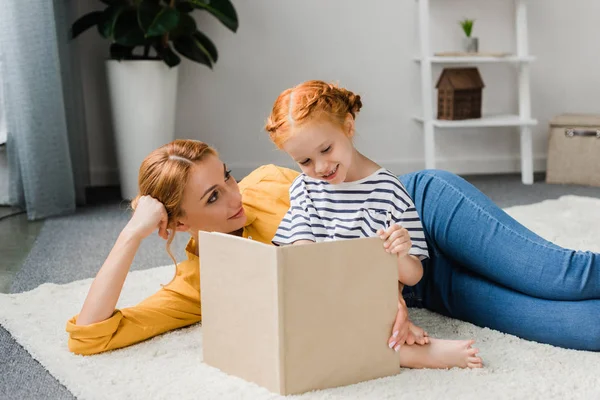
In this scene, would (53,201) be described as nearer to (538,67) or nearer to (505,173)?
(505,173)

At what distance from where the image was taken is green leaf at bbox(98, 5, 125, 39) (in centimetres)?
294

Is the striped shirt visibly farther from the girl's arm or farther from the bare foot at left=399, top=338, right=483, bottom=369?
the bare foot at left=399, top=338, right=483, bottom=369

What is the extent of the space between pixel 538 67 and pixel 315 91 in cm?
263

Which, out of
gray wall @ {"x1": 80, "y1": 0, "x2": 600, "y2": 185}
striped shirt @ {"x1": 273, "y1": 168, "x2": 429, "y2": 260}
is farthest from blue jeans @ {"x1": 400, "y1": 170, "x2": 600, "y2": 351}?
gray wall @ {"x1": 80, "y1": 0, "x2": 600, "y2": 185}

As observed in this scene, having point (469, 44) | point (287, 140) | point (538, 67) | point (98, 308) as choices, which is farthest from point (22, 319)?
point (538, 67)

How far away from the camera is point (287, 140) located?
1.28 meters

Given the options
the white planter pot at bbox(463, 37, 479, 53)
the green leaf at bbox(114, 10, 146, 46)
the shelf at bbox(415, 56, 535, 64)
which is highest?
the green leaf at bbox(114, 10, 146, 46)

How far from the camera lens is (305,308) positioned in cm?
117

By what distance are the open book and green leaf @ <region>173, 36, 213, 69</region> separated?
76.3 inches

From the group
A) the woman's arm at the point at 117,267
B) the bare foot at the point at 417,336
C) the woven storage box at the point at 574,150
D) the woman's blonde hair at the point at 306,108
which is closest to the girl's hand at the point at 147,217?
the woman's arm at the point at 117,267

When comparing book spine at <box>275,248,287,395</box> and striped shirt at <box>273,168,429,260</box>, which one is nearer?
book spine at <box>275,248,287,395</box>

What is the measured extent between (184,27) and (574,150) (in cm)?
168

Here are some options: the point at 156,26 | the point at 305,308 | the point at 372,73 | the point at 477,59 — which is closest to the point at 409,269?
the point at 305,308

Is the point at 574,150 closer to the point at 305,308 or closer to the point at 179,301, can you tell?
the point at 179,301
